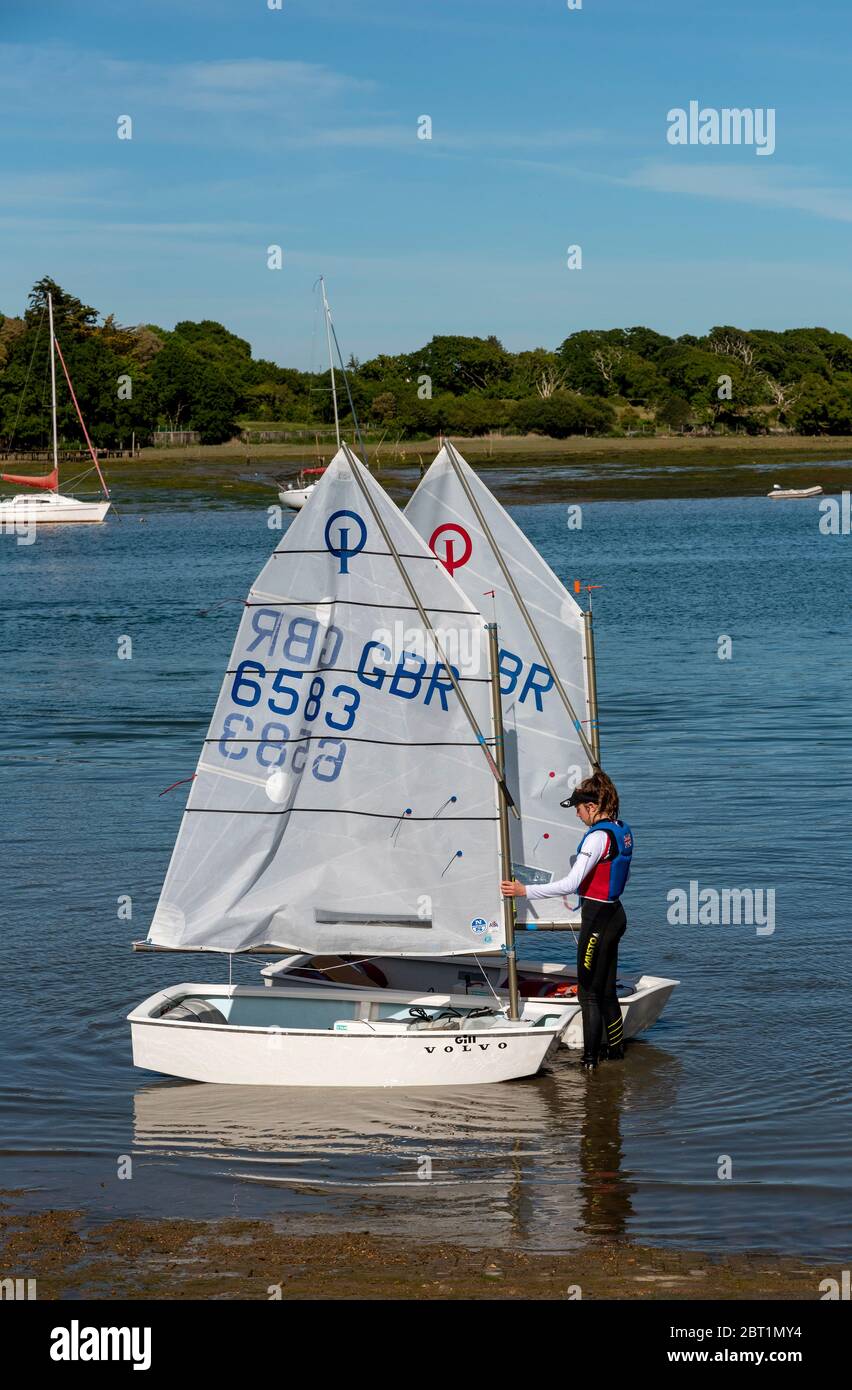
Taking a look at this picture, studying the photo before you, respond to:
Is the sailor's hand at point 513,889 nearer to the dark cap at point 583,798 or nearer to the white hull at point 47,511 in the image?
the dark cap at point 583,798

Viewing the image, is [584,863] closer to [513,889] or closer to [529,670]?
[513,889]

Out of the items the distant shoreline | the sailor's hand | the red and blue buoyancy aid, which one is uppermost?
the distant shoreline

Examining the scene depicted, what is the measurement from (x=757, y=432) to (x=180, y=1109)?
427 ft

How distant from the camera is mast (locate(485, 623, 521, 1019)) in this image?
506 inches

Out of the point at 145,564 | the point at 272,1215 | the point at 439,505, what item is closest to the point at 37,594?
the point at 145,564

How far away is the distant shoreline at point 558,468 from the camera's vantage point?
95562mm

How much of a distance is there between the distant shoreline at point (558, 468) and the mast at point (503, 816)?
2786 inches

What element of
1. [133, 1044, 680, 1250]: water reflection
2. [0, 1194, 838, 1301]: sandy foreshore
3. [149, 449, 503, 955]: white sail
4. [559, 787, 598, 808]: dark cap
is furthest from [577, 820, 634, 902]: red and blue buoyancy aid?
[0, 1194, 838, 1301]: sandy foreshore

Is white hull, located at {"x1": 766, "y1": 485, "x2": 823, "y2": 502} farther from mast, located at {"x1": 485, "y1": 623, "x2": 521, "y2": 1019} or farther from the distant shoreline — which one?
mast, located at {"x1": 485, "y1": 623, "x2": 521, "y2": 1019}

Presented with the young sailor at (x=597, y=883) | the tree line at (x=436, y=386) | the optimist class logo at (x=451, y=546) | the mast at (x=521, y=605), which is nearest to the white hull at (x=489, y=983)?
the young sailor at (x=597, y=883)

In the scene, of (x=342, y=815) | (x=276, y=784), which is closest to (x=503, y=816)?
(x=342, y=815)

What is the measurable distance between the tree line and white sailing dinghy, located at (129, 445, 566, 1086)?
85.3 meters

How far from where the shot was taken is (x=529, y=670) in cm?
1420
